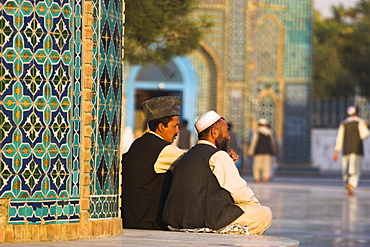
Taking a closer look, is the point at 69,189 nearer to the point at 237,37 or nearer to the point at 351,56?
the point at 237,37

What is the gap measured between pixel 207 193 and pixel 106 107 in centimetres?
88

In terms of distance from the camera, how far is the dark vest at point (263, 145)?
2062cm

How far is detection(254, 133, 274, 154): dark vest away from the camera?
20625mm

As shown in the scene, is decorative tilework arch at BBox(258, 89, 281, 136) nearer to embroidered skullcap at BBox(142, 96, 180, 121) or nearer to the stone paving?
the stone paving

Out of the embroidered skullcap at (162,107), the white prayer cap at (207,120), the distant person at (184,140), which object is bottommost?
the distant person at (184,140)

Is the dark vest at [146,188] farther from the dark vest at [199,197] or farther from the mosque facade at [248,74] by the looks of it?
the mosque facade at [248,74]

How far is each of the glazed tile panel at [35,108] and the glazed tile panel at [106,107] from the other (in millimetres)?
253

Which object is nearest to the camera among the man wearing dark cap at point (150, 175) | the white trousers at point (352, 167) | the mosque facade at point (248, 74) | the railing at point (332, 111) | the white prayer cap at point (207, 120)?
the white prayer cap at point (207, 120)

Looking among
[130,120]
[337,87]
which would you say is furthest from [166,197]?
[337,87]

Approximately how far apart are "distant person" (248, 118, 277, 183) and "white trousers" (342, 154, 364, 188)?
3.57 metres

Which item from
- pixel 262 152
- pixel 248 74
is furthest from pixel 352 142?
pixel 248 74

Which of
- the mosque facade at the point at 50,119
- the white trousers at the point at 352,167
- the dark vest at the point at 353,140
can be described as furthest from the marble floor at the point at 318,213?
the mosque facade at the point at 50,119

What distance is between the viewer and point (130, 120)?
22500 mm

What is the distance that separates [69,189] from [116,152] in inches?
20.0
